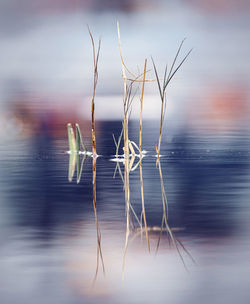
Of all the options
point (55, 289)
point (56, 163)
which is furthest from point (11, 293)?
point (56, 163)

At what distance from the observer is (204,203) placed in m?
3.68

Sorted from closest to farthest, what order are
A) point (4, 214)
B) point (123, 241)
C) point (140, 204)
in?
1. point (123, 241)
2. point (4, 214)
3. point (140, 204)

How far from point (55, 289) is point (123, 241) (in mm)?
733

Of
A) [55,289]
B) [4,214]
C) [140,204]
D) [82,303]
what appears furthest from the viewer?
[140,204]

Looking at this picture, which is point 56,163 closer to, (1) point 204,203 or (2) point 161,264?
(1) point 204,203

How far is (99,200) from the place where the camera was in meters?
3.82

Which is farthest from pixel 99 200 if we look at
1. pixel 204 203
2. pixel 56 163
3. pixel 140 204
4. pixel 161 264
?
pixel 56 163

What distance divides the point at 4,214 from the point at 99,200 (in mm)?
680

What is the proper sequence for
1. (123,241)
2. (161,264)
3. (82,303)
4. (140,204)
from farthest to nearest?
1. (140,204)
2. (123,241)
3. (161,264)
4. (82,303)

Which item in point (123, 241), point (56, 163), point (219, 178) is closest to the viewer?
point (123, 241)

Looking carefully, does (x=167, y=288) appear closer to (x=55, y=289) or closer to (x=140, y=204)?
(x=55, y=289)

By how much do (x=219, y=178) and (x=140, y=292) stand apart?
3417 mm

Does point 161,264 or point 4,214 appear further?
point 4,214

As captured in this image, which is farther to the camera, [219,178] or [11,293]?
[219,178]
